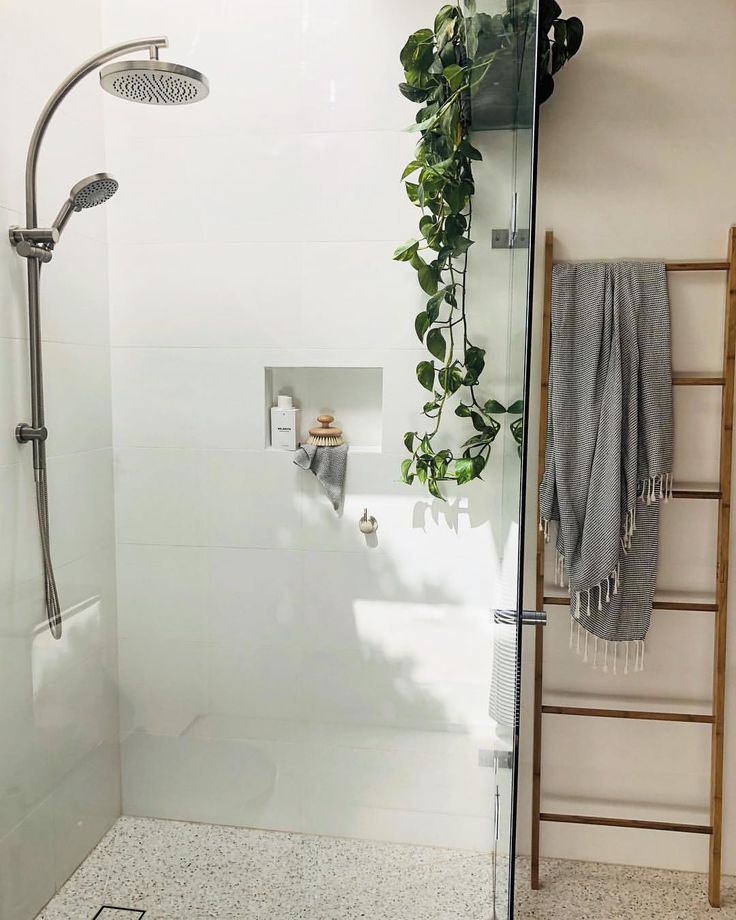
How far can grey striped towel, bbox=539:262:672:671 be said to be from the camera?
6.44ft

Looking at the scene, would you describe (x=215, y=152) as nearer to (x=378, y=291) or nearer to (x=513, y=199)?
(x=378, y=291)

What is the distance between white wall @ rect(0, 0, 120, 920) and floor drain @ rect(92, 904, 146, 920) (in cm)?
10

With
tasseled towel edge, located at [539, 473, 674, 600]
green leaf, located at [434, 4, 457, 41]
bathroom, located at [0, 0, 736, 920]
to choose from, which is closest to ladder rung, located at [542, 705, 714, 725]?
tasseled towel edge, located at [539, 473, 674, 600]

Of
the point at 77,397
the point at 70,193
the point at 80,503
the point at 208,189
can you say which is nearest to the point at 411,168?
the point at 208,189

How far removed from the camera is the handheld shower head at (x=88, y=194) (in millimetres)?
1234

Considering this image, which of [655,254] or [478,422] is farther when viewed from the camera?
[655,254]

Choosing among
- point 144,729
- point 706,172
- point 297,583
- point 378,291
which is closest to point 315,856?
point 144,729

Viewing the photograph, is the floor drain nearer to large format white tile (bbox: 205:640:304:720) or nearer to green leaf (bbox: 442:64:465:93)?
large format white tile (bbox: 205:640:304:720)

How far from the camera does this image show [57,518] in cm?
130

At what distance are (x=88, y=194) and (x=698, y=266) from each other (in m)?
1.48

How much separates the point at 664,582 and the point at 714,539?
0.18 meters

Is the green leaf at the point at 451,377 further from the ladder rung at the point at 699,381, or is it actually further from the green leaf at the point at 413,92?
the ladder rung at the point at 699,381

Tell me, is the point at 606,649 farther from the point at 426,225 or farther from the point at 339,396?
the point at 426,225

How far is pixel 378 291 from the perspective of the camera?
4.16ft
